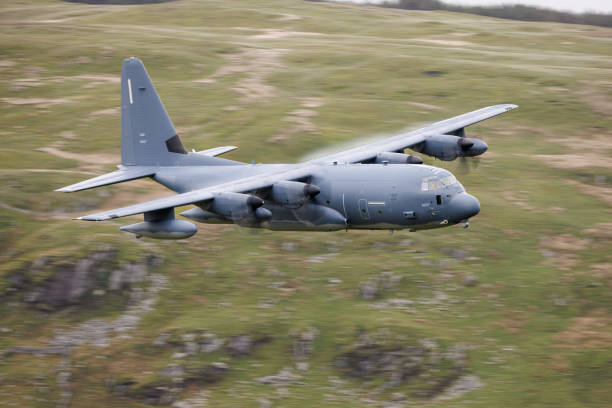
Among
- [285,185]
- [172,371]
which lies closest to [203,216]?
[285,185]

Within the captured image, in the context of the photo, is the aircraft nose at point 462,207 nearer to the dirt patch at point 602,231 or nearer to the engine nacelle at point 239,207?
the engine nacelle at point 239,207

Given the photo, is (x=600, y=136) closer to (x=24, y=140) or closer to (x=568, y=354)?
(x=568, y=354)

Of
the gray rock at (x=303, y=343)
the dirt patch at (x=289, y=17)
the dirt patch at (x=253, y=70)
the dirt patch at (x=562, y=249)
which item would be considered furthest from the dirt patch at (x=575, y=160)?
the dirt patch at (x=289, y=17)

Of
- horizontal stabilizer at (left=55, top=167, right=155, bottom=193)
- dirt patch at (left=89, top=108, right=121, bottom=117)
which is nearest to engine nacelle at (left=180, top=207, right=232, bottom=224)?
horizontal stabilizer at (left=55, top=167, right=155, bottom=193)

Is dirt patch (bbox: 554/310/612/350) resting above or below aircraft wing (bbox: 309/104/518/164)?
below

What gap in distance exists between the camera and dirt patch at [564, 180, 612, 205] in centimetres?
5088

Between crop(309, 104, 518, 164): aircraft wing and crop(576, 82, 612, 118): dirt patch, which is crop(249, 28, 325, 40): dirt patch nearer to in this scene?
crop(576, 82, 612, 118): dirt patch

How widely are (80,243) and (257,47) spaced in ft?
171

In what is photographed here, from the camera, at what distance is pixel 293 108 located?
66562 millimetres

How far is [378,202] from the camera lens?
3488 cm

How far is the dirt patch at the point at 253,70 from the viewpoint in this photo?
72500 mm

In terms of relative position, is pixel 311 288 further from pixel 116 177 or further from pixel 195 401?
pixel 116 177

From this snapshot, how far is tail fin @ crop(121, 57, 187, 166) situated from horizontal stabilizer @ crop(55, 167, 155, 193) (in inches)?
31.0

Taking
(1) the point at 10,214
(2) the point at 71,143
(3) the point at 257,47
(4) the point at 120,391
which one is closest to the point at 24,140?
(2) the point at 71,143
